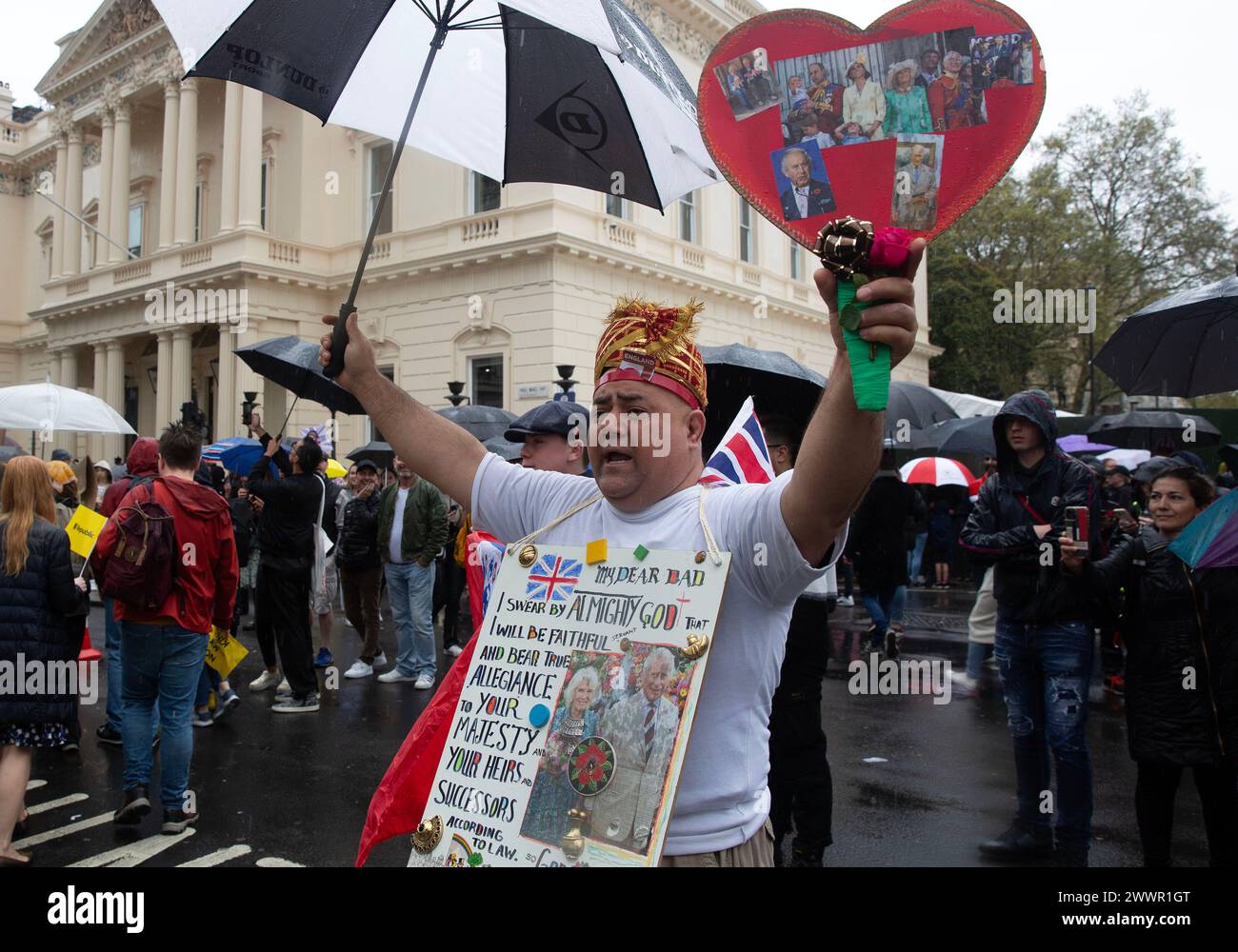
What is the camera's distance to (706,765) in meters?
1.88

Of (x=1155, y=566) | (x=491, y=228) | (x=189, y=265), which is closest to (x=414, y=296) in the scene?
(x=491, y=228)

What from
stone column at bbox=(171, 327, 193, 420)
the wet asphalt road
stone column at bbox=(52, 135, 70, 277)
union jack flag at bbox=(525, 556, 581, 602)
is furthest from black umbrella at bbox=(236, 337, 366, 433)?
stone column at bbox=(52, 135, 70, 277)

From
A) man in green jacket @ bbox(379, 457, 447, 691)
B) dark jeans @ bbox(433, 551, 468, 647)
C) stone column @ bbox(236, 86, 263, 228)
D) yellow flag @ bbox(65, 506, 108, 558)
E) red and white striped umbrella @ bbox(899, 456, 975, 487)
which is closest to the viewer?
yellow flag @ bbox(65, 506, 108, 558)

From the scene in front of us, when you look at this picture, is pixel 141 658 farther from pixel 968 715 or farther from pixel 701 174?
pixel 968 715

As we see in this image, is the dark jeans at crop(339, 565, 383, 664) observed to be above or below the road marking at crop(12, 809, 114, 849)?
above

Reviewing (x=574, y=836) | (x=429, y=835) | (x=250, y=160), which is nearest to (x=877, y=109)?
(x=574, y=836)

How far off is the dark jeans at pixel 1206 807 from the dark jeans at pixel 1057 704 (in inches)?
14.4

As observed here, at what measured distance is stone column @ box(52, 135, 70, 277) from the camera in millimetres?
29750

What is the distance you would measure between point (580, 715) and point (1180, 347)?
474 centimetres

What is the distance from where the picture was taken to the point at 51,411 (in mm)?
10375

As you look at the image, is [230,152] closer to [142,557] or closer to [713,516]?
[142,557]

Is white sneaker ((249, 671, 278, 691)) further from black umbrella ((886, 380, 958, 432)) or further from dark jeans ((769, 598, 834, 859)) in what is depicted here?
black umbrella ((886, 380, 958, 432))

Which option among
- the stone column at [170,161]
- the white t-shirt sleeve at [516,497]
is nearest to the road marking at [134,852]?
the white t-shirt sleeve at [516,497]

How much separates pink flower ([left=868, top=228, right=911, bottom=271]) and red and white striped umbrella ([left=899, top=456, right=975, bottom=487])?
14.4 metres
